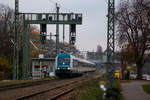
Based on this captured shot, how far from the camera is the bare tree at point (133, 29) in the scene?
34906 millimetres

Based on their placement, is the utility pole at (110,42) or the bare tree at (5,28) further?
the bare tree at (5,28)

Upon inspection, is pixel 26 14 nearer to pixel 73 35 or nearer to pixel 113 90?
pixel 73 35

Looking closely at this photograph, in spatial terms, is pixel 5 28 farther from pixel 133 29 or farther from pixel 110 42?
pixel 110 42

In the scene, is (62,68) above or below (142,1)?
below

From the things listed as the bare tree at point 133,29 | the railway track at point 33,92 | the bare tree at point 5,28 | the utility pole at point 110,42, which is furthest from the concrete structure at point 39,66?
the utility pole at point 110,42

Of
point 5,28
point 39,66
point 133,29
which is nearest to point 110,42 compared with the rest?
point 133,29

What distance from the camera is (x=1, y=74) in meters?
45.1

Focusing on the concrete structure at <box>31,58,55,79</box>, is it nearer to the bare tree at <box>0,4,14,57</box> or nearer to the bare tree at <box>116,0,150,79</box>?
the bare tree at <box>0,4,14,57</box>

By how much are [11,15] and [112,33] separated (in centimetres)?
4118

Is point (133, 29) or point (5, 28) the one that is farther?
point (5, 28)

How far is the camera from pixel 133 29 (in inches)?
1430

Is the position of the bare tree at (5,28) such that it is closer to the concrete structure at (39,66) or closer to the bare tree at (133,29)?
the concrete structure at (39,66)

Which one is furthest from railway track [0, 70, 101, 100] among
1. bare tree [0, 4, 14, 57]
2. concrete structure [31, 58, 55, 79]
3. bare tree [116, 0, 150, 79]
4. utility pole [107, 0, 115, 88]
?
bare tree [0, 4, 14, 57]

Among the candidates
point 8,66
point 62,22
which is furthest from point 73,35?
point 8,66
